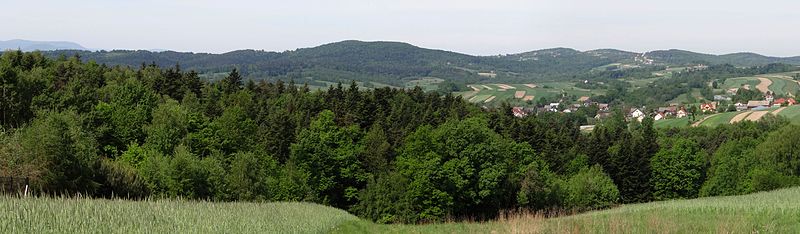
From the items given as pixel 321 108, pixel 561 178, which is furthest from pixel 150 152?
pixel 561 178

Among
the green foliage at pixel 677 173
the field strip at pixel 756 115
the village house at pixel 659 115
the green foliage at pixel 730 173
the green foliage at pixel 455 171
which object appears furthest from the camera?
the village house at pixel 659 115

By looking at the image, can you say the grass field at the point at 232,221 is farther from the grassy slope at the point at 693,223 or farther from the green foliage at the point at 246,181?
the green foliage at the point at 246,181

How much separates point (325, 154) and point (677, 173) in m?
43.2

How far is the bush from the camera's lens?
61.1 meters

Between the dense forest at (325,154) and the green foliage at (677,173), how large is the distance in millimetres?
160

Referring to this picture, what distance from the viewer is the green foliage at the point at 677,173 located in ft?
232

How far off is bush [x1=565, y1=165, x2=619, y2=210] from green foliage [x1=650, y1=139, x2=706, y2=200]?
435 inches

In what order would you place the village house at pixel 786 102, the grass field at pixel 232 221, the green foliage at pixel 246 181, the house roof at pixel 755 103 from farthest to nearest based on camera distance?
1. the house roof at pixel 755 103
2. the village house at pixel 786 102
3. the green foliage at pixel 246 181
4. the grass field at pixel 232 221

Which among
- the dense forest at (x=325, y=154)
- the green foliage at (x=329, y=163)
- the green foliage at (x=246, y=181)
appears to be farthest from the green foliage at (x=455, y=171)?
the green foliage at (x=246, y=181)

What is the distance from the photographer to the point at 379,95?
87125 millimetres

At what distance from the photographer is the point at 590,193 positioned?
6125 centimetres

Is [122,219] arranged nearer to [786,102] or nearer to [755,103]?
[786,102]

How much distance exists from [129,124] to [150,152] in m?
8.96

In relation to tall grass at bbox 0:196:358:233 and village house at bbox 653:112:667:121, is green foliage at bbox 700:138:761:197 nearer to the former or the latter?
tall grass at bbox 0:196:358:233
